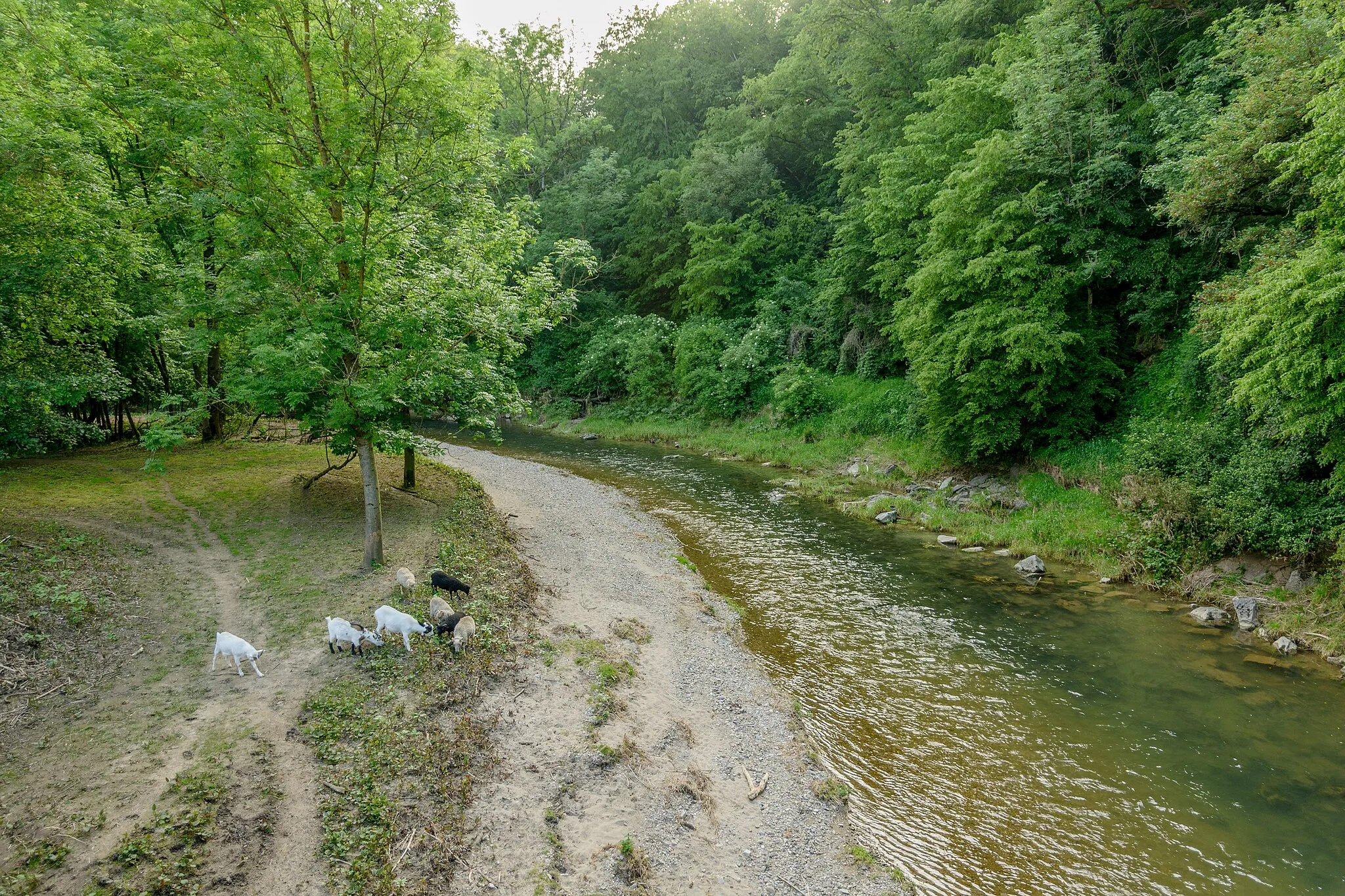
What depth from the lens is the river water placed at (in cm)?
756

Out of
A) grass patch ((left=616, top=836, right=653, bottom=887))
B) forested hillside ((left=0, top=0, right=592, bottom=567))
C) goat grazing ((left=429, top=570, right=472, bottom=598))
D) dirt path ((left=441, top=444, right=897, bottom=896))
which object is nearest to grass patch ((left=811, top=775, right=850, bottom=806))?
dirt path ((left=441, top=444, right=897, bottom=896))

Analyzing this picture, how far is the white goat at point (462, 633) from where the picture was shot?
9945mm

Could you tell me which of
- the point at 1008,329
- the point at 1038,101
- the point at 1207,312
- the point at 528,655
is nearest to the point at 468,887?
the point at 528,655

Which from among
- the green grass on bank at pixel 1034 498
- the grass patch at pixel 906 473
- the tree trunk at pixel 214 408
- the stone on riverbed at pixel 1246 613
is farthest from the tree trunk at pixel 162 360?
the stone on riverbed at pixel 1246 613

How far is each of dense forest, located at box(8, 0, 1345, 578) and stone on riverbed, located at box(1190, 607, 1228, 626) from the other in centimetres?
192

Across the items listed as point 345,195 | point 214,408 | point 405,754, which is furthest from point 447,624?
point 214,408

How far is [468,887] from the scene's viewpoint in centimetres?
623

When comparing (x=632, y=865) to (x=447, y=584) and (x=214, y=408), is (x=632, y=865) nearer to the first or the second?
(x=447, y=584)

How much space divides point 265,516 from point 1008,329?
2308cm

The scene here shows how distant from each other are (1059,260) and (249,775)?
26.1 metres

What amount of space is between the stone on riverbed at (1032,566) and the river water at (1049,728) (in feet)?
1.01

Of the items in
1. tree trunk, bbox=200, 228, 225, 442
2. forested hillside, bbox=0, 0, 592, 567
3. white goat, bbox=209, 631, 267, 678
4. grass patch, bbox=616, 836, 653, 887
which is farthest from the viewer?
tree trunk, bbox=200, 228, 225, 442

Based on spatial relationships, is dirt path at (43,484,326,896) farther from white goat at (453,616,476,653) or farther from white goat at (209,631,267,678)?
white goat at (453,616,476,653)

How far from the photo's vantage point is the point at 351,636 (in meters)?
9.49
